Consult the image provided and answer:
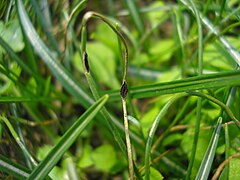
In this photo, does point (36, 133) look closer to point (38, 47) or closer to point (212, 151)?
point (38, 47)

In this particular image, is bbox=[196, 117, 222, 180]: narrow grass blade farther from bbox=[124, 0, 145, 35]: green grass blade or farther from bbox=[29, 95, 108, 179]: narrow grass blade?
bbox=[124, 0, 145, 35]: green grass blade

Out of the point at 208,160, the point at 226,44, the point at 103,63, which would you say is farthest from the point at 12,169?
the point at 103,63

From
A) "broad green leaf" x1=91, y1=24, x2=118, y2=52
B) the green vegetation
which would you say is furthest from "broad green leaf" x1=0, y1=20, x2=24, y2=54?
"broad green leaf" x1=91, y1=24, x2=118, y2=52

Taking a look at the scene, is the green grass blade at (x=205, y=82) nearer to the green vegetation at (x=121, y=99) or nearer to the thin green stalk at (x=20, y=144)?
the green vegetation at (x=121, y=99)

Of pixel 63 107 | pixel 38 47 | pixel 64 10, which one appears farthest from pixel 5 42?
pixel 63 107

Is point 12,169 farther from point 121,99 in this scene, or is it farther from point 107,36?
point 107,36

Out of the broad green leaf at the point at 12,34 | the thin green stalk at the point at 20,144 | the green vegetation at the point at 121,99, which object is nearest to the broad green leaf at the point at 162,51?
the green vegetation at the point at 121,99
